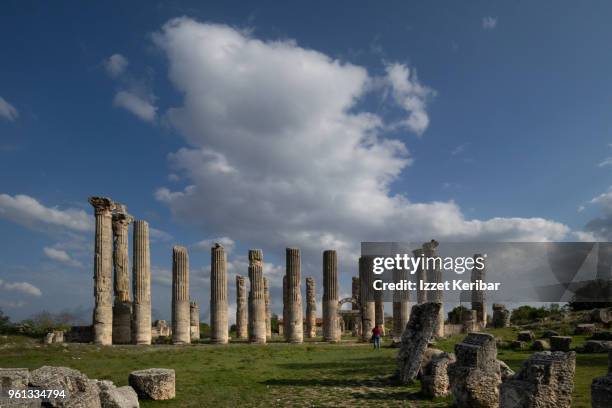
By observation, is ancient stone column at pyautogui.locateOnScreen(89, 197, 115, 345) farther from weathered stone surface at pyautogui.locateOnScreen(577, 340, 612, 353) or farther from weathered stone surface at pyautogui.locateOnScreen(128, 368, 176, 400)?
weathered stone surface at pyautogui.locateOnScreen(577, 340, 612, 353)

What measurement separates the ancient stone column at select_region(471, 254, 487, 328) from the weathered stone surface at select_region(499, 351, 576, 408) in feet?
120

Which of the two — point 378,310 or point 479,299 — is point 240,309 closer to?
point 378,310

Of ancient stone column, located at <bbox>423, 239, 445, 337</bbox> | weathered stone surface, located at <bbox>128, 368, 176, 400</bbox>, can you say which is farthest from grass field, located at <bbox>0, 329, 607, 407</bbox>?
ancient stone column, located at <bbox>423, 239, 445, 337</bbox>

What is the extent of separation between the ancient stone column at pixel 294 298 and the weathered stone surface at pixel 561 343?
634 inches

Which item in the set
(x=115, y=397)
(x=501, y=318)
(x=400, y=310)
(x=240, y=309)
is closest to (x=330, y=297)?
(x=400, y=310)

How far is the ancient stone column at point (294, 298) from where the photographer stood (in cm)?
3291

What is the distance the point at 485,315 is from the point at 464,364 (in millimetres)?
36852

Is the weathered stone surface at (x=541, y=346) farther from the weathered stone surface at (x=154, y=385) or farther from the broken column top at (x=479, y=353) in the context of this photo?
the weathered stone surface at (x=154, y=385)

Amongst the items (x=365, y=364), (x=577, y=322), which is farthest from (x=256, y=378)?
(x=577, y=322)

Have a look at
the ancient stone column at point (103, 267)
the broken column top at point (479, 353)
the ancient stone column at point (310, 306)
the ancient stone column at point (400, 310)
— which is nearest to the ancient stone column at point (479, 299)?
the ancient stone column at point (400, 310)

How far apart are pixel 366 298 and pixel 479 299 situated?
12930 mm

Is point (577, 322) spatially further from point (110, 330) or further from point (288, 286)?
point (110, 330)

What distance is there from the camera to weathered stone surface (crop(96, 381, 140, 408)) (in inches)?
360

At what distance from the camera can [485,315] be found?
43.8 meters
